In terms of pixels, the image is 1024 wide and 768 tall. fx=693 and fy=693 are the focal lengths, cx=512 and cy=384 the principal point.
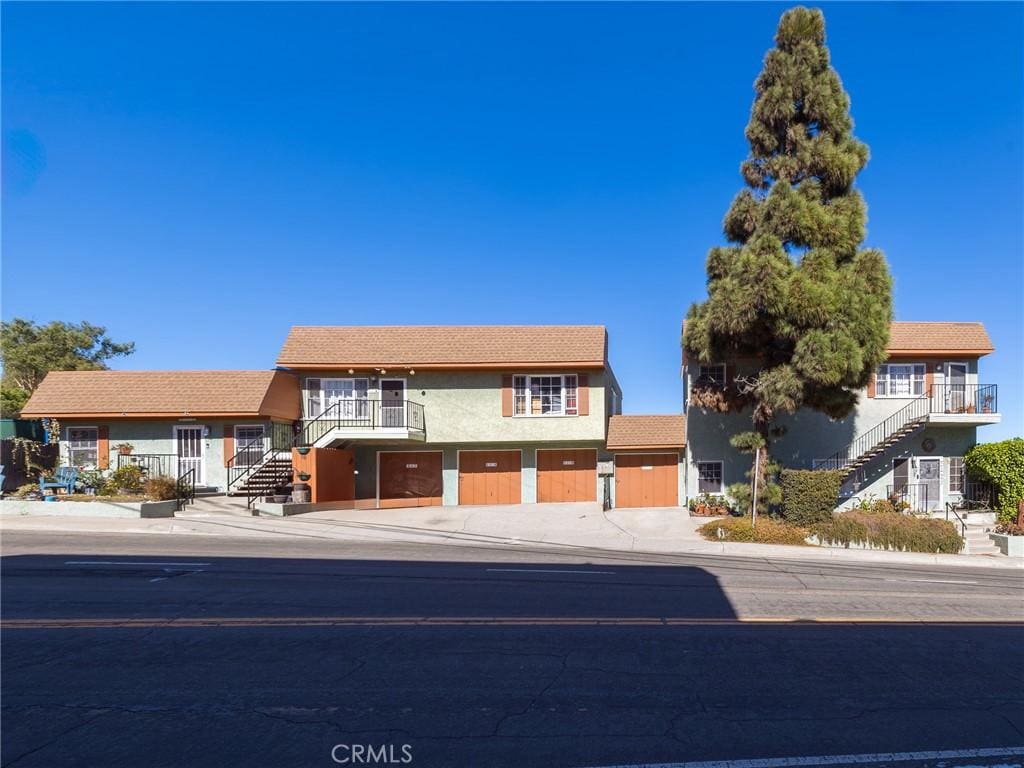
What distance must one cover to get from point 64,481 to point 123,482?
1.80 m

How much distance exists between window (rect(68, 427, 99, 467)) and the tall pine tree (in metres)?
20.7

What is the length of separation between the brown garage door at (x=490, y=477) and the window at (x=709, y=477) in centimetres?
655

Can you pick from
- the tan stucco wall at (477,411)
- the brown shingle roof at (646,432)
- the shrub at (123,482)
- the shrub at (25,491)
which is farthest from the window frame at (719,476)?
the shrub at (25,491)

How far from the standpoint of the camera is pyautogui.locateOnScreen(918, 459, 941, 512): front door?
2384 centimetres

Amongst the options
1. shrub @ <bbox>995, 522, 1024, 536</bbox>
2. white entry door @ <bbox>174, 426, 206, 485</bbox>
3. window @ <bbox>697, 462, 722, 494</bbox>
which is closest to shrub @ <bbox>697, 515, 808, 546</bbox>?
window @ <bbox>697, 462, 722, 494</bbox>

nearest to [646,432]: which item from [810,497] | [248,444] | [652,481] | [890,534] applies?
[652,481]

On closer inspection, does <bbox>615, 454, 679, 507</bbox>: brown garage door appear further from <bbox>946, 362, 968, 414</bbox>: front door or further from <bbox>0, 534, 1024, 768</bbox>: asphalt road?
<bbox>0, 534, 1024, 768</bbox>: asphalt road

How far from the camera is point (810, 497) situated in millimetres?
19078

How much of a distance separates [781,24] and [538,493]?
17.3 meters

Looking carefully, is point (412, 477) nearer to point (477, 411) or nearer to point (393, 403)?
point (393, 403)

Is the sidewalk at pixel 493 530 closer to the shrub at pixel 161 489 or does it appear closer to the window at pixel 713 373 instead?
the shrub at pixel 161 489

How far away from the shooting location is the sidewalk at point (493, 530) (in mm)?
17078

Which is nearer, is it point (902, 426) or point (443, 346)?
point (902, 426)

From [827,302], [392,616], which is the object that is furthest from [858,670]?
[827,302]
